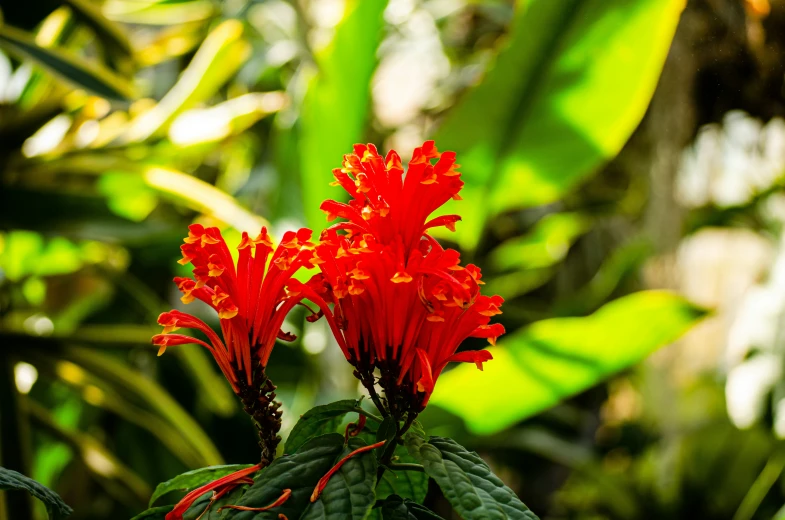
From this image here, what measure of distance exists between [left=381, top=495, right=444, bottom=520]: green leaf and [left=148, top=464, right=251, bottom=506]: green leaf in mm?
54

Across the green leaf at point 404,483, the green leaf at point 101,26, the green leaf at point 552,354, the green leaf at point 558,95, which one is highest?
the green leaf at point 101,26

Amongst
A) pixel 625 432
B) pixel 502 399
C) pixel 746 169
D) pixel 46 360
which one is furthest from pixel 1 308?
pixel 746 169

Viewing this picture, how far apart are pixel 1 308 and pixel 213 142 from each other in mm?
314

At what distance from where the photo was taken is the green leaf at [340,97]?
71 centimetres

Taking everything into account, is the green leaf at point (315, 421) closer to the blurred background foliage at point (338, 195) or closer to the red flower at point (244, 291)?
the red flower at point (244, 291)

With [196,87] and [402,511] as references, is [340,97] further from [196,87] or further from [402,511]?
[402,511]

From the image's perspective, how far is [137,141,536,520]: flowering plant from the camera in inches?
8.1

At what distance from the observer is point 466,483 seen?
193 mm

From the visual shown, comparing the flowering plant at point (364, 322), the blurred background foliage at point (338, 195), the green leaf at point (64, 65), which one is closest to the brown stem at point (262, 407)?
the flowering plant at point (364, 322)

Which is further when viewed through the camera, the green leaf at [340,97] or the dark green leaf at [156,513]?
the green leaf at [340,97]

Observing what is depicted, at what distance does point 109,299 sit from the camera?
A: 102 centimetres

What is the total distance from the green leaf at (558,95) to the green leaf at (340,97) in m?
0.10

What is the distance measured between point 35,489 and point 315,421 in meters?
0.09

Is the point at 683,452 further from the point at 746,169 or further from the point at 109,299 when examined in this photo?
the point at 109,299
